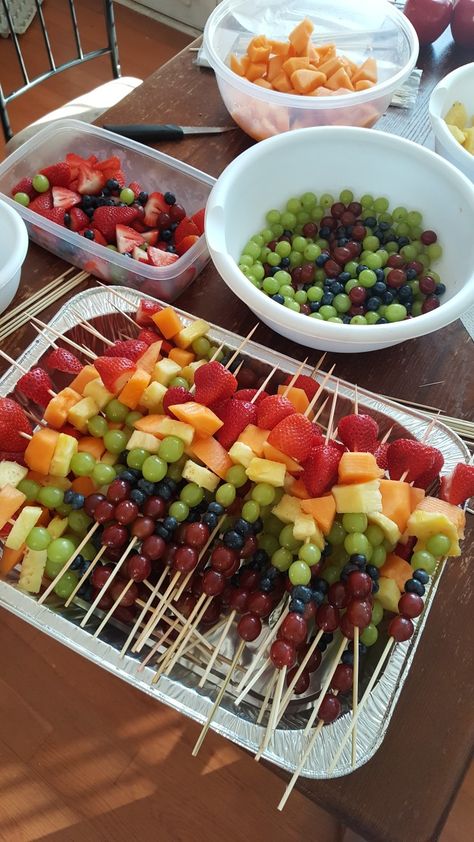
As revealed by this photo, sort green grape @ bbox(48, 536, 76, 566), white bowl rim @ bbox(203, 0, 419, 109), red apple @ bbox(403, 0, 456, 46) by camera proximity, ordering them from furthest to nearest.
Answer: red apple @ bbox(403, 0, 456, 46) < white bowl rim @ bbox(203, 0, 419, 109) < green grape @ bbox(48, 536, 76, 566)

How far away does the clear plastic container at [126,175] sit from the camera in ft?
3.86

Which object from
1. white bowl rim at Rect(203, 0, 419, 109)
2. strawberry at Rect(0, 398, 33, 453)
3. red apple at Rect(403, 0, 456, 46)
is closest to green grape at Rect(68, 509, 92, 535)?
strawberry at Rect(0, 398, 33, 453)

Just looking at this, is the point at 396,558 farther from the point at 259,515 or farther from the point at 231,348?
the point at 231,348

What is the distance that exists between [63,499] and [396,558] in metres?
0.48

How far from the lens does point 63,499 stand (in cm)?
91

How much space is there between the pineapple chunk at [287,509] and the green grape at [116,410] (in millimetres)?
275

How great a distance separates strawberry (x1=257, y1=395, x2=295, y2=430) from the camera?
89 centimetres

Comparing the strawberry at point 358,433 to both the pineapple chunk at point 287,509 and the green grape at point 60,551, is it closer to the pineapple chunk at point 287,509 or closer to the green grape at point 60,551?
the pineapple chunk at point 287,509

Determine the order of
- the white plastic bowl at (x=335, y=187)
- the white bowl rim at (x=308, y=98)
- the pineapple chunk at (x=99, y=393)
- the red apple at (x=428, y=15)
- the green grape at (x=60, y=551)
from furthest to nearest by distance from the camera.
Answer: the red apple at (x=428, y=15) < the white bowl rim at (x=308, y=98) < the white plastic bowl at (x=335, y=187) < the pineapple chunk at (x=99, y=393) < the green grape at (x=60, y=551)

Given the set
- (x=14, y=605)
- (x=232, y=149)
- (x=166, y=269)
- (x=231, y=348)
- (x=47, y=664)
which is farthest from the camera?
(x=47, y=664)

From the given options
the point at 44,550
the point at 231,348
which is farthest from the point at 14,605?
the point at 231,348

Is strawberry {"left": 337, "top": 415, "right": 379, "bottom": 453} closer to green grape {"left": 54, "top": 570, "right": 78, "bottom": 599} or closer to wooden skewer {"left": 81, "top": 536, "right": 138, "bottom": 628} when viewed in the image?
wooden skewer {"left": 81, "top": 536, "right": 138, "bottom": 628}

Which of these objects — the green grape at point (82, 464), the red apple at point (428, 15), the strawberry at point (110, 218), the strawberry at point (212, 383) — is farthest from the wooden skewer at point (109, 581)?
the red apple at point (428, 15)

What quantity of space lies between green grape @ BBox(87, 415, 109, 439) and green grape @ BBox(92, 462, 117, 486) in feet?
0.19
